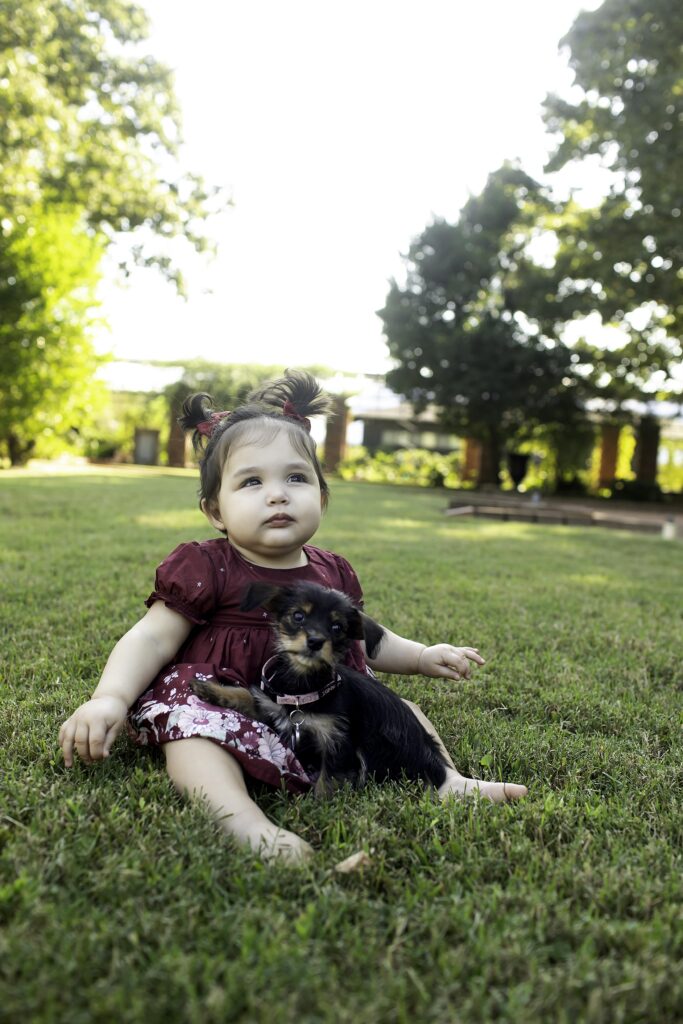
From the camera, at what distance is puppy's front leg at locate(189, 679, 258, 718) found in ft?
6.27

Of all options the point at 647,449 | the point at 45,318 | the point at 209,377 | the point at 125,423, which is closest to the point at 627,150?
the point at 45,318

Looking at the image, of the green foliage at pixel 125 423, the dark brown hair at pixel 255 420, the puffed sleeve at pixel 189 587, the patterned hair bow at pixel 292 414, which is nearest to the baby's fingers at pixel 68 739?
the puffed sleeve at pixel 189 587

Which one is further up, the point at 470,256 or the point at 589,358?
the point at 470,256

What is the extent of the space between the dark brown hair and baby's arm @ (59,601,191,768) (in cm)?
45

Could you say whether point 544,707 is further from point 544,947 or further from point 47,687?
point 47,687

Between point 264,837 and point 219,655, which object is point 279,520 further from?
point 264,837

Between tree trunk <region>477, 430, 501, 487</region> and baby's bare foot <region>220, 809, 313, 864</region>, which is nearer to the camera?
baby's bare foot <region>220, 809, 313, 864</region>

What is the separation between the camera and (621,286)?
15922 mm

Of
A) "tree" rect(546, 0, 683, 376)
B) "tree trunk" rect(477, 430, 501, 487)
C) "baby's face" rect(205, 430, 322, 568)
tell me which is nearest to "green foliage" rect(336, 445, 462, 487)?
"tree trunk" rect(477, 430, 501, 487)

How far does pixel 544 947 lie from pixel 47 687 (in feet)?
6.19

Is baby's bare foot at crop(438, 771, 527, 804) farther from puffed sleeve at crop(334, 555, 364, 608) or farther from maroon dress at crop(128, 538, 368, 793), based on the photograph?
puffed sleeve at crop(334, 555, 364, 608)

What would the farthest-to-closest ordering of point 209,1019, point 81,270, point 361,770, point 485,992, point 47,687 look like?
point 81,270 < point 47,687 < point 361,770 < point 485,992 < point 209,1019

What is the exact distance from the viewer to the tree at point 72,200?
597 inches

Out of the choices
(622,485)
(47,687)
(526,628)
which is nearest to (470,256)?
(622,485)
